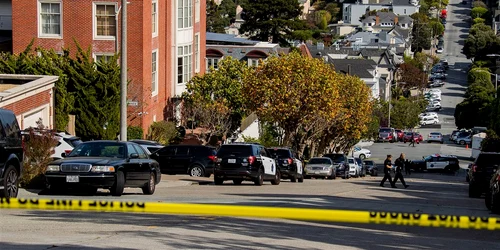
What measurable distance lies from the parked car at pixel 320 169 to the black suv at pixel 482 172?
14.5 metres

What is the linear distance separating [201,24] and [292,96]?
44.3 feet

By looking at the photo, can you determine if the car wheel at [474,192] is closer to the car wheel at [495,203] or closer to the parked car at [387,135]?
the car wheel at [495,203]

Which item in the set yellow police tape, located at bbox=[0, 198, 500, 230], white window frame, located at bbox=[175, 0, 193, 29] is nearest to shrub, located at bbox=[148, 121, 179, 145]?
white window frame, located at bbox=[175, 0, 193, 29]

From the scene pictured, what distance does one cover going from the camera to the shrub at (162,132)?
4906cm

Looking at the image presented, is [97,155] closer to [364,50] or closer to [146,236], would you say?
[146,236]

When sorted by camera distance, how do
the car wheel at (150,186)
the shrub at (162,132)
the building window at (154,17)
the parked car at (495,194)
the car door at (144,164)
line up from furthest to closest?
the building window at (154,17)
the shrub at (162,132)
the car wheel at (150,186)
the car door at (144,164)
the parked car at (495,194)

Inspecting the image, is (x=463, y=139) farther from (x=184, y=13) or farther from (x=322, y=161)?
(x=322, y=161)

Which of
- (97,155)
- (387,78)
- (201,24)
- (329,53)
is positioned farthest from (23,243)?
(387,78)

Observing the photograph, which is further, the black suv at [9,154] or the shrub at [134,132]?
the shrub at [134,132]

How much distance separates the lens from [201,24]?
205 ft

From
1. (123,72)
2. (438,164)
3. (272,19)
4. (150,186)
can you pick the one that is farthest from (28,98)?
(272,19)

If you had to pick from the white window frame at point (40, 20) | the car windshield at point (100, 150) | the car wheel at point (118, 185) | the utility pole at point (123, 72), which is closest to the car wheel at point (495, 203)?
the car wheel at point (118, 185)

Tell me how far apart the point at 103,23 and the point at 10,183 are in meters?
29.1

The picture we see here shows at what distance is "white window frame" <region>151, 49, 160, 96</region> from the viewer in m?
50.9
